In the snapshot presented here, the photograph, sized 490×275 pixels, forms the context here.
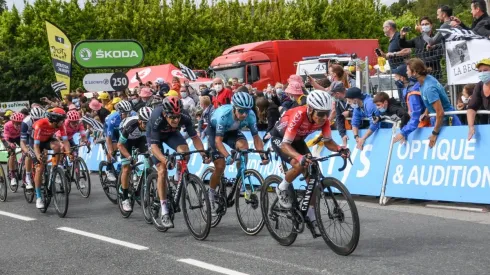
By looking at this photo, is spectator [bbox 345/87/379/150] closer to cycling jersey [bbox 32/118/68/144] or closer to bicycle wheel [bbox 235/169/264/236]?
bicycle wheel [bbox 235/169/264/236]

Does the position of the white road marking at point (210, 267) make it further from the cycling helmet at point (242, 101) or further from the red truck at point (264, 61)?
the red truck at point (264, 61)

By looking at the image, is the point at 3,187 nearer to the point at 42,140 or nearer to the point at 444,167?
the point at 42,140

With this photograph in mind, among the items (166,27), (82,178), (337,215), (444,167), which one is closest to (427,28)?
(444,167)

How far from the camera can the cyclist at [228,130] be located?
31.7 ft

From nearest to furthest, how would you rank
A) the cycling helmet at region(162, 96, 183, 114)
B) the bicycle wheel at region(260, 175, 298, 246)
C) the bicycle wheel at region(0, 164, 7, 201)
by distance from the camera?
the bicycle wheel at region(260, 175, 298, 246) < the cycling helmet at region(162, 96, 183, 114) < the bicycle wheel at region(0, 164, 7, 201)

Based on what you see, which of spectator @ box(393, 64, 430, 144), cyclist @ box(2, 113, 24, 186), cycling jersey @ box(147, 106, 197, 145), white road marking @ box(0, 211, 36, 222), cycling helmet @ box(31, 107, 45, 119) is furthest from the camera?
cyclist @ box(2, 113, 24, 186)

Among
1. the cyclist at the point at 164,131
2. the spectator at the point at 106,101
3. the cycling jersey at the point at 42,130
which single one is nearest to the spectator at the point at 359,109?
the cyclist at the point at 164,131

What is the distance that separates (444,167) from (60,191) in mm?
5926

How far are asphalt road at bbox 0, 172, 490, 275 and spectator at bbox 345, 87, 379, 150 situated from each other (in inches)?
46.0

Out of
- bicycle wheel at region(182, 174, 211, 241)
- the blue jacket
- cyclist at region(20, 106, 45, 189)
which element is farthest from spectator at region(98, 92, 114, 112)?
Result: bicycle wheel at region(182, 174, 211, 241)

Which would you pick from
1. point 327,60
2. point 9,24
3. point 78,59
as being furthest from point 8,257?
point 9,24

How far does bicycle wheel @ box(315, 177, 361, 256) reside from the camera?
768 cm

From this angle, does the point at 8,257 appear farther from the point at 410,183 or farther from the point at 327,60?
the point at 327,60

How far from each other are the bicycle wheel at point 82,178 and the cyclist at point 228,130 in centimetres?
541
